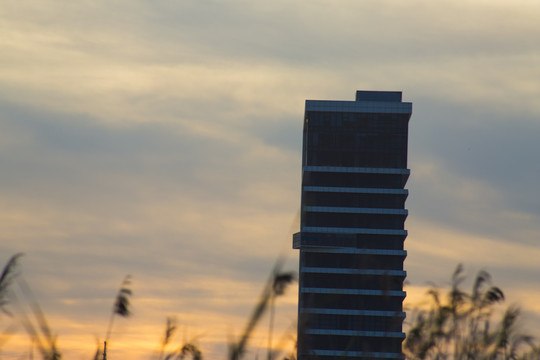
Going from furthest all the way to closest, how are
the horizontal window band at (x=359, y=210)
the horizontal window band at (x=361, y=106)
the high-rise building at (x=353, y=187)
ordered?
the horizontal window band at (x=359, y=210)
the horizontal window band at (x=361, y=106)
the high-rise building at (x=353, y=187)

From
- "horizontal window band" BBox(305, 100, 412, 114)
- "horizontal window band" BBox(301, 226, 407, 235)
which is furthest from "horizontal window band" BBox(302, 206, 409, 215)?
"horizontal window band" BBox(305, 100, 412, 114)

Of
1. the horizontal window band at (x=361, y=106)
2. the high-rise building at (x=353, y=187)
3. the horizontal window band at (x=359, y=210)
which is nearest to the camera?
the high-rise building at (x=353, y=187)

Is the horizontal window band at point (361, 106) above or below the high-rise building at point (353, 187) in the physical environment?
above

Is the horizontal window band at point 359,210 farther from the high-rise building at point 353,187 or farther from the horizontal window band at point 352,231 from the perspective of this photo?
the horizontal window band at point 352,231

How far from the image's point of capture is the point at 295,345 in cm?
815

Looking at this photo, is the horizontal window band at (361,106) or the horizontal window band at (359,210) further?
the horizontal window band at (359,210)

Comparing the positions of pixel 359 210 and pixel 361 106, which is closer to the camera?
pixel 361 106

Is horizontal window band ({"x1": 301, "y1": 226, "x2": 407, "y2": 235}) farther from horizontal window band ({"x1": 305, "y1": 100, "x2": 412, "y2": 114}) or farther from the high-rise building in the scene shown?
horizontal window band ({"x1": 305, "y1": 100, "x2": 412, "y2": 114})

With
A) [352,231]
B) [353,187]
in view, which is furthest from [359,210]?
[353,187]

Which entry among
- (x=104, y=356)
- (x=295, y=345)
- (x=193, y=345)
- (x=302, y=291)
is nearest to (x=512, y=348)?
(x=295, y=345)

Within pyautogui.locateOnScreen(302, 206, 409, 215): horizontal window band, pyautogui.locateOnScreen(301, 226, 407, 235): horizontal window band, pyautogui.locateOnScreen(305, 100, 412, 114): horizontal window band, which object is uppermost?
pyautogui.locateOnScreen(305, 100, 412, 114): horizontal window band

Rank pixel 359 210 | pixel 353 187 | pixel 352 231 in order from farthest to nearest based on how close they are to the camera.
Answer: pixel 353 187 < pixel 359 210 < pixel 352 231

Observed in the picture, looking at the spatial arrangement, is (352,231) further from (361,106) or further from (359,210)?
(361,106)

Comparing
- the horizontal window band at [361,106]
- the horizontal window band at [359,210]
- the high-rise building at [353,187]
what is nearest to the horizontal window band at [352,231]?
the high-rise building at [353,187]
